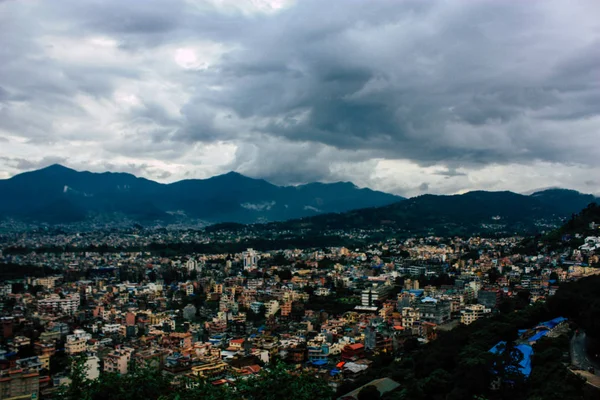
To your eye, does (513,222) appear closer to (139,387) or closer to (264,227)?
(264,227)

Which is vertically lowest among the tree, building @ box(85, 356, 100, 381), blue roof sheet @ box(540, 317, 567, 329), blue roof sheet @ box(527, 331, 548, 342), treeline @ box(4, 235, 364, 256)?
building @ box(85, 356, 100, 381)

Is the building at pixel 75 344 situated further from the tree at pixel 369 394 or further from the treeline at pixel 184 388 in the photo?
the treeline at pixel 184 388

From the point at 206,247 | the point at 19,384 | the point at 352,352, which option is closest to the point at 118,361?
the point at 19,384

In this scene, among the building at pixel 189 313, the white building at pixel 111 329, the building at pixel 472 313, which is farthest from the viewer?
the building at pixel 189 313

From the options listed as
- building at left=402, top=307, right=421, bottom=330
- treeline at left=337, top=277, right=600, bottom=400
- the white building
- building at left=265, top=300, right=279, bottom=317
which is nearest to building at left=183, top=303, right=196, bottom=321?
building at left=265, top=300, right=279, bottom=317

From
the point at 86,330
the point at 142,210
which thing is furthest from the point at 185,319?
the point at 142,210

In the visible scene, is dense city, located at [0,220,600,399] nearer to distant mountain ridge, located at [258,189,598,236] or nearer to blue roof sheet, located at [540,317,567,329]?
blue roof sheet, located at [540,317,567,329]

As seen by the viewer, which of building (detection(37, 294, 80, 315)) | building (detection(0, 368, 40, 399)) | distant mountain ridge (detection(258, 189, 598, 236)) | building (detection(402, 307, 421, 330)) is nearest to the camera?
building (detection(0, 368, 40, 399))

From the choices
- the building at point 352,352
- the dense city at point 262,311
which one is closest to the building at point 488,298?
the dense city at point 262,311

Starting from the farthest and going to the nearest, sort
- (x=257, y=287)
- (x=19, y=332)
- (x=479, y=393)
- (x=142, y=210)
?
(x=142, y=210) < (x=257, y=287) < (x=19, y=332) < (x=479, y=393)
